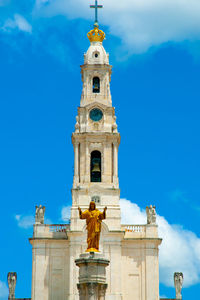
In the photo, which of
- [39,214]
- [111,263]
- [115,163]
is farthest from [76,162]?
[111,263]

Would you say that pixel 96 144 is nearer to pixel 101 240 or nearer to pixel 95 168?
pixel 95 168

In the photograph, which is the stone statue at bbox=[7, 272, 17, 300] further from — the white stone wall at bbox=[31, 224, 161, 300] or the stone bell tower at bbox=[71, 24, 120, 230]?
the stone bell tower at bbox=[71, 24, 120, 230]

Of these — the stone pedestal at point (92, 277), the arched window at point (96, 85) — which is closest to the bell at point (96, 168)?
the arched window at point (96, 85)

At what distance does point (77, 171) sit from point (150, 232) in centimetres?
804

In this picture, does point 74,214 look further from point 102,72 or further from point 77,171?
point 102,72

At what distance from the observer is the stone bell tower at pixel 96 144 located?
196 ft

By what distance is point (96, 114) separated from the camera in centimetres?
6312

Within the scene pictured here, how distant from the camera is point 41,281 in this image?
5875 centimetres

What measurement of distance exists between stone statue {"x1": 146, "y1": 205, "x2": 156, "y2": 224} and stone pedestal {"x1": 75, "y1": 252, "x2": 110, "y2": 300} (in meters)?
25.4

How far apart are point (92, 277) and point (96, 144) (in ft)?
90.5

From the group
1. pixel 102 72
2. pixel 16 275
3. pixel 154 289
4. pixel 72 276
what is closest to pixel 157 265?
pixel 154 289

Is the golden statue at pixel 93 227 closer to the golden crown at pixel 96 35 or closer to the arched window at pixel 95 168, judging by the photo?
the arched window at pixel 95 168

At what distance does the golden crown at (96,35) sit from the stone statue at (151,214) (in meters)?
16.7

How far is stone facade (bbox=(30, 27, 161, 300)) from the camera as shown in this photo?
5756 centimetres
